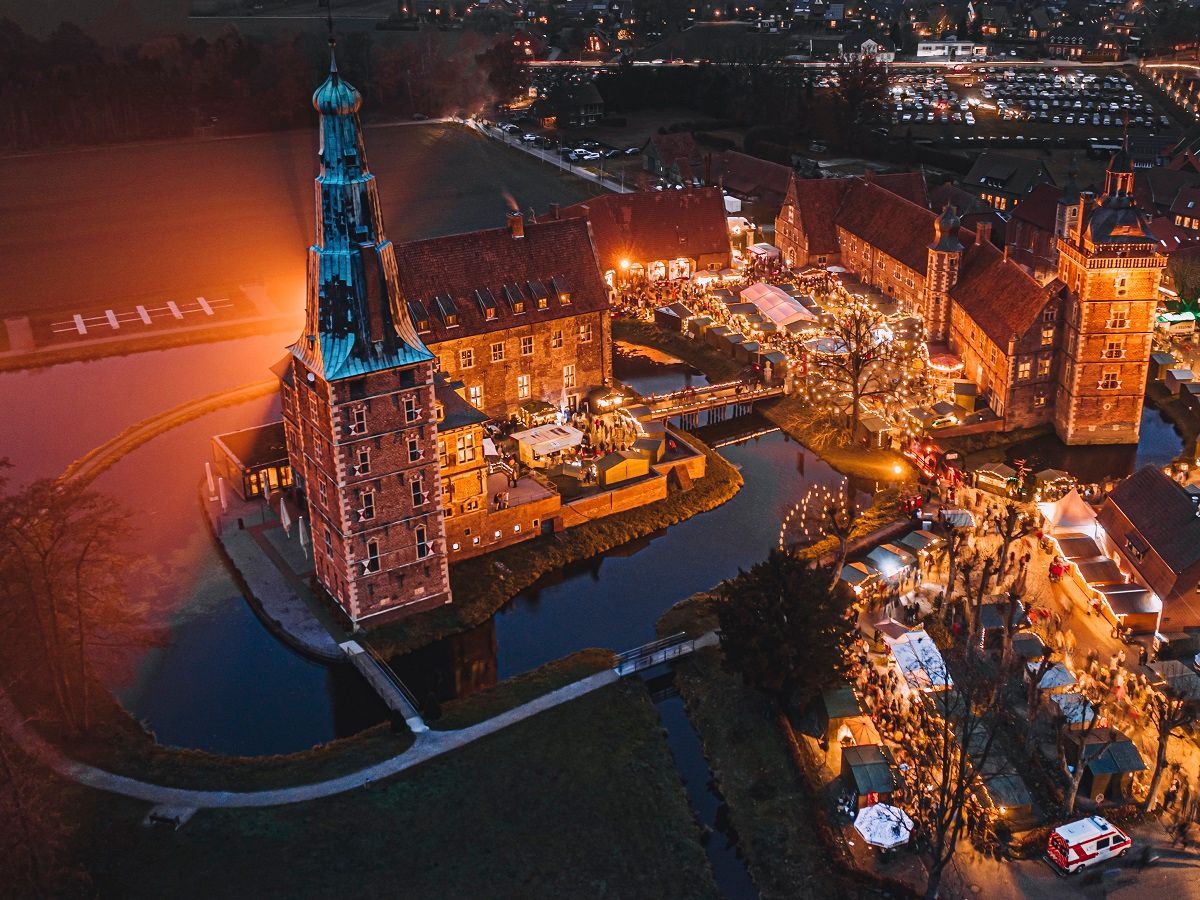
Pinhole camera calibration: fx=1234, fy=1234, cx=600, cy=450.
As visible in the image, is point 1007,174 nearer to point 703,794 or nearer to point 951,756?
point 951,756

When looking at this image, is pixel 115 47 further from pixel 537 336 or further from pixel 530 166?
pixel 537 336

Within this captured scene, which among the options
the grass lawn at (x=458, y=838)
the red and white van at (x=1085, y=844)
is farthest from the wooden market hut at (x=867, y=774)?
the grass lawn at (x=458, y=838)

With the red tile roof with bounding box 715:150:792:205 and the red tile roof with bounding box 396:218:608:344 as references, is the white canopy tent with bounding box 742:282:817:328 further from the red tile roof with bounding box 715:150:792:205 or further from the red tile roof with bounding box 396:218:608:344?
the red tile roof with bounding box 715:150:792:205

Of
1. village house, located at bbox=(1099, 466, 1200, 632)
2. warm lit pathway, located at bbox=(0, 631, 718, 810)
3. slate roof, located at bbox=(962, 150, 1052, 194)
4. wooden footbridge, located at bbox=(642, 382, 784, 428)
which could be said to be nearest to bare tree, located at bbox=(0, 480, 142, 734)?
warm lit pathway, located at bbox=(0, 631, 718, 810)

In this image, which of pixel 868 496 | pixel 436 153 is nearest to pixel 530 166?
pixel 436 153

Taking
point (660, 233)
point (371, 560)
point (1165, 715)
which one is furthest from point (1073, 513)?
point (660, 233)

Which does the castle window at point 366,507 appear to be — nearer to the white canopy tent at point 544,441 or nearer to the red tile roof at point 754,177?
the white canopy tent at point 544,441

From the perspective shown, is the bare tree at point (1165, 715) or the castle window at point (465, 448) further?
the castle window at point (465, 448)
